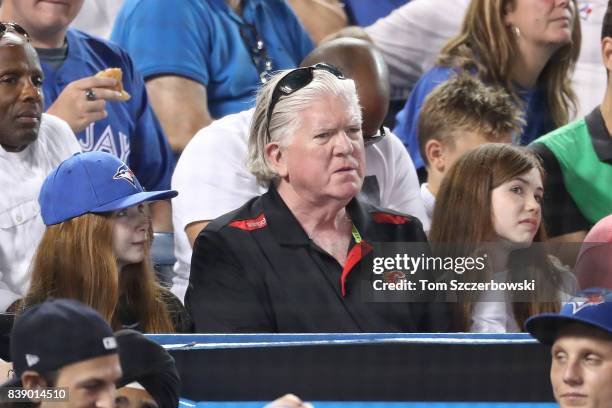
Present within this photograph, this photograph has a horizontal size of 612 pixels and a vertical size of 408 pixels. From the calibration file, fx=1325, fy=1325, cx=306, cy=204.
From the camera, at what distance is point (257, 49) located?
2.30m

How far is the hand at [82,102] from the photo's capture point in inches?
85.6

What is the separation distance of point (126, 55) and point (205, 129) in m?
0.20

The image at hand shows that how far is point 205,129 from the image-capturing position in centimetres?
218

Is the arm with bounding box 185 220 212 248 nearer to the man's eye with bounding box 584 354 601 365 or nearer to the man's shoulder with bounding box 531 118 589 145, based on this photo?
the man's shoulder with bounding box 531 118 589 145

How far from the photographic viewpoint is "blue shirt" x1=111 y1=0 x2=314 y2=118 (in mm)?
2254

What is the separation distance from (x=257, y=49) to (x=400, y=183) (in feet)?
1.15

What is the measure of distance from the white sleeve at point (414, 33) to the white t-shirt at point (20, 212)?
66 cm

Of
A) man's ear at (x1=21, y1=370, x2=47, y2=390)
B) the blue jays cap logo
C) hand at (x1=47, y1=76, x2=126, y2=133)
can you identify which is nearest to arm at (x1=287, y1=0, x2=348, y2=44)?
hand at (x1=47, y1=76, x2=126, y2=133)

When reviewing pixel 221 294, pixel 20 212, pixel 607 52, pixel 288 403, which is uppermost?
pixel 607 52

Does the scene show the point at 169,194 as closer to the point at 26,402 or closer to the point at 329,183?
the point at 329,183

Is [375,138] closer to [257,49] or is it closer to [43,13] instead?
[257,49]

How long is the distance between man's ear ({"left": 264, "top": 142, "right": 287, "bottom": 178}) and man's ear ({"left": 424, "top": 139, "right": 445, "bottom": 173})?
444mm

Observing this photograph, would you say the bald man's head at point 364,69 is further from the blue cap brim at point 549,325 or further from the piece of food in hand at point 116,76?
the blue cap brim at point 549,325

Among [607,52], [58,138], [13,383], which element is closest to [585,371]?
[13,383]
